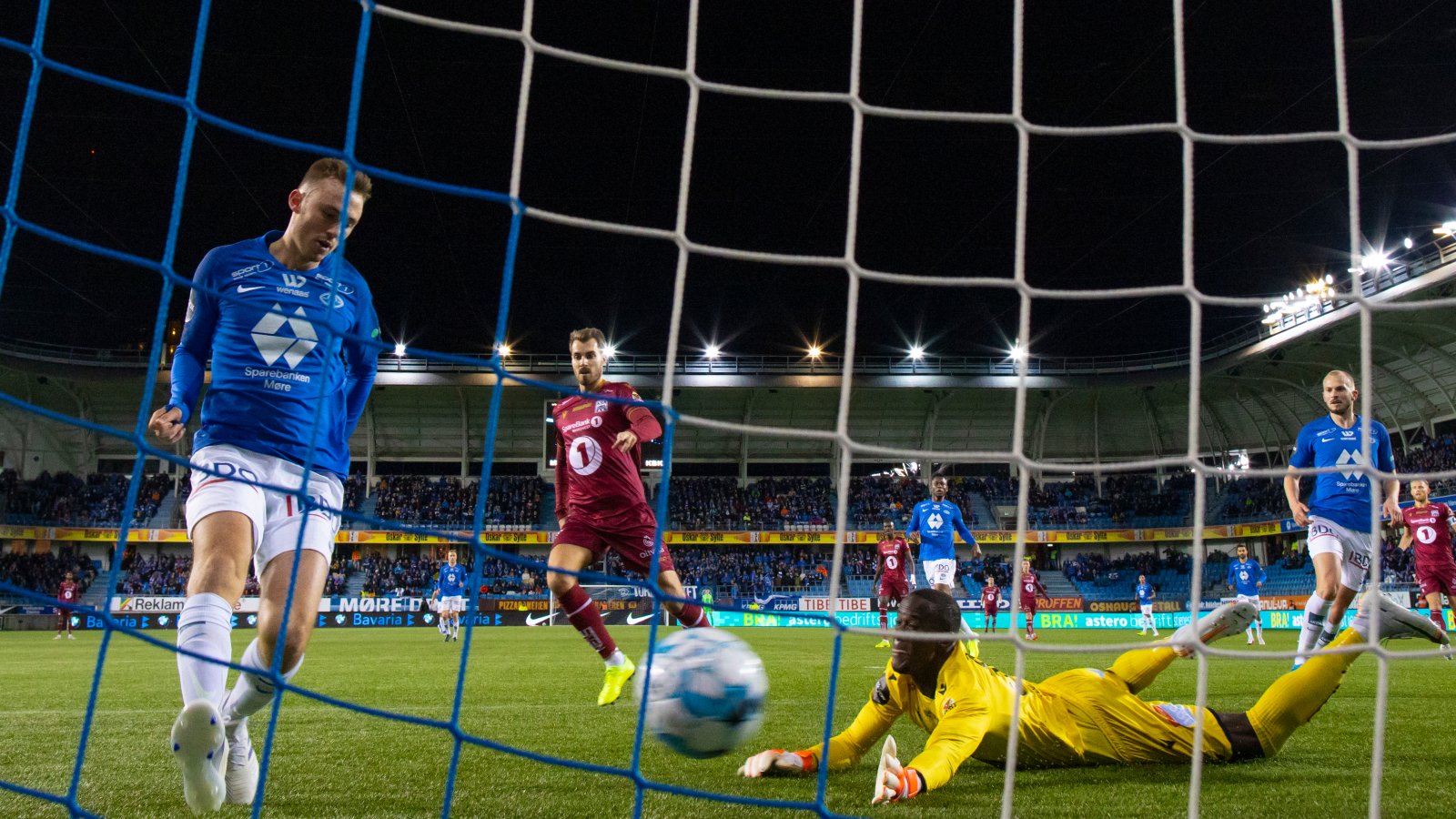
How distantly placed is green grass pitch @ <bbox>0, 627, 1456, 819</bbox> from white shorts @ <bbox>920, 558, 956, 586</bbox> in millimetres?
4275

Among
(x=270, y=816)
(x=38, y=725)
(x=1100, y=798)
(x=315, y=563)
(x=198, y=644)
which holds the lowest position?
(x=38, y=725)

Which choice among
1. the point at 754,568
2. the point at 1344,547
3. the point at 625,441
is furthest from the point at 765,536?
the point at 625,441

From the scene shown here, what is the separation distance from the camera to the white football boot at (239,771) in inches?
107

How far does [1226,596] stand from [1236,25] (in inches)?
762

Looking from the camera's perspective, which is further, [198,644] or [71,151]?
[71,151]

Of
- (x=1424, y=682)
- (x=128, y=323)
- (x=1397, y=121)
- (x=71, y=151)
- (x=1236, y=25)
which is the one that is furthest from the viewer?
(x=128, y=323)

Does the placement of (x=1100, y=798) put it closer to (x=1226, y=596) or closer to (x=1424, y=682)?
(x=1424, y=682)

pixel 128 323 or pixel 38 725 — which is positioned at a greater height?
pixel 128 323

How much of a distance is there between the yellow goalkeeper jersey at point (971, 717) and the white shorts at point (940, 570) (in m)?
7.90

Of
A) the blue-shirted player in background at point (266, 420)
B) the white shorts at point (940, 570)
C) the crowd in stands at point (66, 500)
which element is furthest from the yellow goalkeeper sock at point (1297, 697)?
the crowd in stands at point (66, 500)

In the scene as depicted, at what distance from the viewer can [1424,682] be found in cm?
648

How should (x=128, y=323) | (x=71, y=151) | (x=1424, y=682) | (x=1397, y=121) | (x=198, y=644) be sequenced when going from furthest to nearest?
1. (x=128, y=323)
2. (x=71, y=151)
3. (x=1397, y=121)
4. (x=1424, y=682)
5. (x=198, y=644)

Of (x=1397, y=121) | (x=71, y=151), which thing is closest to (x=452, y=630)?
(x=71, y=151)

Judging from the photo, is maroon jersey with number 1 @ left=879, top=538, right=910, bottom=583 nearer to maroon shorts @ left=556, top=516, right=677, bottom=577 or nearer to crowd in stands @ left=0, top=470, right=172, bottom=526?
maroon shorts @ left=556, top=516, right=677, bottom=577
